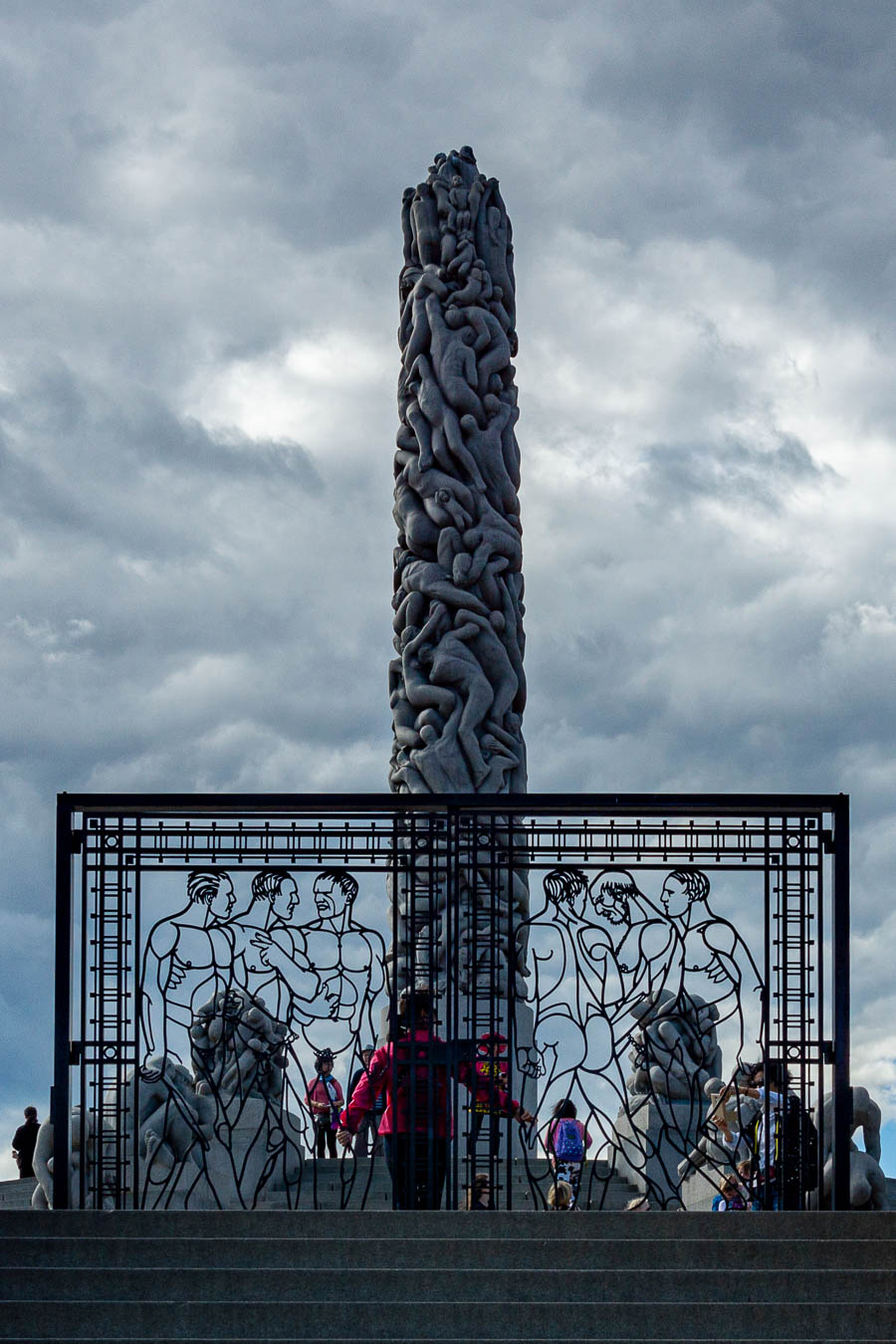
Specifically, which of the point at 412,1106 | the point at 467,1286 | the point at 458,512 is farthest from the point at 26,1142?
the point at 467,1286

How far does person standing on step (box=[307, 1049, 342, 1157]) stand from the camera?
8.35 metres

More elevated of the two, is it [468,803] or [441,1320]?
[468,803]

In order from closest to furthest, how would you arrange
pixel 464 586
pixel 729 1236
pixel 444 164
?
pixel 729 1236 < pixel 464 586 < pixel 444 164

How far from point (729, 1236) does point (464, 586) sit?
880 centimetres

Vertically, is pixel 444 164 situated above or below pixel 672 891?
above

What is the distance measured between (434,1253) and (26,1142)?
8.25m

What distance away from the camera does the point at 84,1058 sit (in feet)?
25.8

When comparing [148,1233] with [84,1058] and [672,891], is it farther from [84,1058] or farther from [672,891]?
[672,891]

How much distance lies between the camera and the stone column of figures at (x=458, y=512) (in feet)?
48.6

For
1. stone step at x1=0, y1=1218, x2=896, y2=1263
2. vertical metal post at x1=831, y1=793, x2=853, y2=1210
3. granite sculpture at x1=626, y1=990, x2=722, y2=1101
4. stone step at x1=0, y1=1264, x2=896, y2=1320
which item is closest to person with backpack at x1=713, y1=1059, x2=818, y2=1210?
vertical metal post at x1=831, y1=793, x2=853, y2=1210

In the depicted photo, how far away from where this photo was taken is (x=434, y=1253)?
20.7ft

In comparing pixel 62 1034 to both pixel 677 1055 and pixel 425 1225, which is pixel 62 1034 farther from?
pixel 677 1055

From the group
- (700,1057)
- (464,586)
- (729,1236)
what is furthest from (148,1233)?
(464,586)

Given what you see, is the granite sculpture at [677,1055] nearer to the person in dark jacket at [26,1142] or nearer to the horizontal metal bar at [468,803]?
the horizontal metal bar at [468,803]
